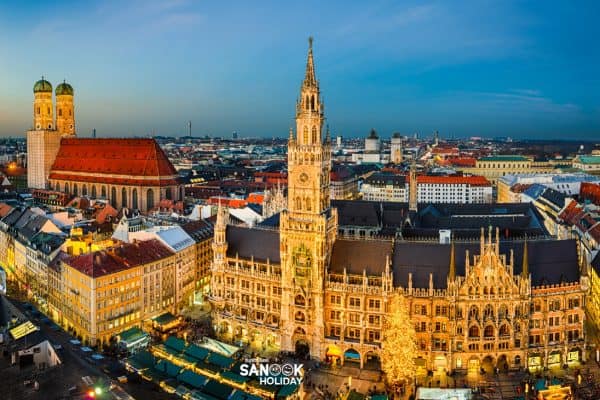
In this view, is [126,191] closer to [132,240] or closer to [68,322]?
[132,240]

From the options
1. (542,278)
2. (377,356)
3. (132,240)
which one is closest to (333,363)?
(377,356)

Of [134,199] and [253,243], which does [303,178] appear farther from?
[134,199]

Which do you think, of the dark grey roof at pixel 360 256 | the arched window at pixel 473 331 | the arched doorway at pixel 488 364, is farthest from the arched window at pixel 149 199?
the arched doorway at pixel 488 364

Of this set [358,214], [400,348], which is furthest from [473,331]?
[358,214]

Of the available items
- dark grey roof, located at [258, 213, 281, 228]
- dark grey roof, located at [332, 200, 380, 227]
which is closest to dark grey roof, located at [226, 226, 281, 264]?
dark grey roof, located at [258, 213, 281, 228]

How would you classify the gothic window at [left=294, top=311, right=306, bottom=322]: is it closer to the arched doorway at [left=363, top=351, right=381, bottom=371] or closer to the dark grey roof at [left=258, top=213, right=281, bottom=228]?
the arched doorway at [left=363, top=351, right=381, bottom=371]

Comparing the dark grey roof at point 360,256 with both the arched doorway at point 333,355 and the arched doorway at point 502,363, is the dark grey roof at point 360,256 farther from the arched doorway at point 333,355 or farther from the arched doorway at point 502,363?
the arched doorway at point 502,363
